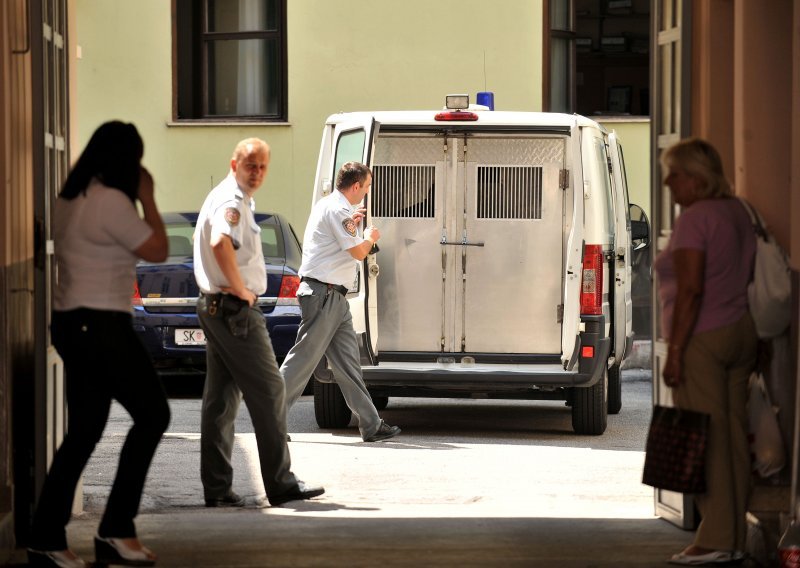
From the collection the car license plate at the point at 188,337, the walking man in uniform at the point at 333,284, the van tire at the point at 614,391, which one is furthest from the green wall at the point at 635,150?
the walking man in uniform at the point at 333,284

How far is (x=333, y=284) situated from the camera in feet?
34.0

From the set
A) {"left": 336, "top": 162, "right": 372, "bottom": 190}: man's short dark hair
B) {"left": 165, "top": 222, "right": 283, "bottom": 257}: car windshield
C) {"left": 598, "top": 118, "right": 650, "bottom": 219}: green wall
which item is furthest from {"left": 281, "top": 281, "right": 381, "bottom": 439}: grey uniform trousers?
{"left": 598, "top": 118, "right": 650, "bottom": 219}: green wall

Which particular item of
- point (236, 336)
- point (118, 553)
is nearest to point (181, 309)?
point (236, 336)

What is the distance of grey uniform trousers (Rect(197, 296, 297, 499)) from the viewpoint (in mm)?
7754

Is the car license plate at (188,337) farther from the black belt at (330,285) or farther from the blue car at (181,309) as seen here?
the black belt at (330,285)

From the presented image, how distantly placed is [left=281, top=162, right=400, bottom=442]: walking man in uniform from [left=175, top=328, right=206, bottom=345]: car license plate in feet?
8.44

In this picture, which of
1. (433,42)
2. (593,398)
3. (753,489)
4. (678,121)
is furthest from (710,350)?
(433,42)

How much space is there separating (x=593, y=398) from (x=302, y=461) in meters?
2.41

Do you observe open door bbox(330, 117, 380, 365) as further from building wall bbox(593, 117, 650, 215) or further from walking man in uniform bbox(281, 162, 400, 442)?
building wall bbox(593, 117, 650, 215)

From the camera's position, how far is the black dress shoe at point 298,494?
26.7 feet

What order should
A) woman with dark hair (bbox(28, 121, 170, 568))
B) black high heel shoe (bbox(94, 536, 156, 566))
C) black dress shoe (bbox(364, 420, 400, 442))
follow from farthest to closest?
black dress shoe (bbox(364, 420, 400, 442)) → black high heel shoe (bbox(94, 536, 156, 566)) → woman with dark hair (bbox(28, 121, 170, 568))

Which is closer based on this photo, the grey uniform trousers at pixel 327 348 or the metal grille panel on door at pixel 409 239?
the grey uniform trousers at pixel 327 348

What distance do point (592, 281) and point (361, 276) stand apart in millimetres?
1573

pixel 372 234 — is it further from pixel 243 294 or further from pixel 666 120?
pixel 666 120
